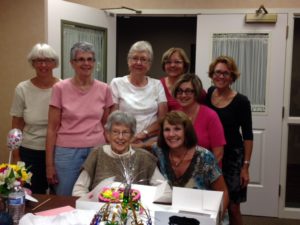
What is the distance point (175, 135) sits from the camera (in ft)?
7.07

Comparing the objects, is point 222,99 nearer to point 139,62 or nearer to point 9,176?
point 139,62

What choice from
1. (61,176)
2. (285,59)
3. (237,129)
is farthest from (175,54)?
(285,59)

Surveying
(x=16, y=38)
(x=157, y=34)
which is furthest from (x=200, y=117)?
(x=157, y=34)

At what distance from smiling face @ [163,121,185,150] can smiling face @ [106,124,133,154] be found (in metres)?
0.23

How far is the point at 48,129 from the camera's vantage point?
2.45m

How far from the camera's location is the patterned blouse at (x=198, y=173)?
2100mm

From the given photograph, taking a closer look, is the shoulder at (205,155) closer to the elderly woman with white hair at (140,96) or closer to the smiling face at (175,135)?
the smiling face at (175,135)

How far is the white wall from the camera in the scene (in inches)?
119

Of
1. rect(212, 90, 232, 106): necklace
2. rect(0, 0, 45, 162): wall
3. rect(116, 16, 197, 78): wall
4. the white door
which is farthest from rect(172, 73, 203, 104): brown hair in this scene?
rect(116, 16, 197, 78): wall

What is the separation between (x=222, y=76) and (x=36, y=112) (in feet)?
4.03

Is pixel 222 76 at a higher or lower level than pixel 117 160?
higher

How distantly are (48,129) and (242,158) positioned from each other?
1.28m

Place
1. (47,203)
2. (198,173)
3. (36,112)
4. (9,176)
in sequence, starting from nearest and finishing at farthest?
1. (9,176)
2. (47,203)
3. (198,173)
4. (36,112)

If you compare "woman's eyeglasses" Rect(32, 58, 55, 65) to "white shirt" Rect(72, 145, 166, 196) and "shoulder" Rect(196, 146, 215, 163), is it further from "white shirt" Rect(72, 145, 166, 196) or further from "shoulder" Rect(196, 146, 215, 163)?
"shoulder" Rect(196, 146, 215, 163)
